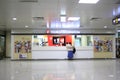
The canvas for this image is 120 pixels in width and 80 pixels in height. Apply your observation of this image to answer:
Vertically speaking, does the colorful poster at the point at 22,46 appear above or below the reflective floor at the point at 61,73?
above

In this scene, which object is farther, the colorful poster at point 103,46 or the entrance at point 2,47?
the entrance at point 2,47

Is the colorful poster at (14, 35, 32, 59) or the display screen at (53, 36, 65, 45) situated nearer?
the colorful poster at (14, 35, 32, 59)

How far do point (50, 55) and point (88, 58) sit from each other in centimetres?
323

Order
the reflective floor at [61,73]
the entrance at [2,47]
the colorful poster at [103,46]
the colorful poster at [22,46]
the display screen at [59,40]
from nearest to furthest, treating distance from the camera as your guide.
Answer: the reflective floor at [61,73]
the colorful poster at [22,46]
the colorful poster at [103,46]
the display screen at [59,40]
the entrance at [2,47]

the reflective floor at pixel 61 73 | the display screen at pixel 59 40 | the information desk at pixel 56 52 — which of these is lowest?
the reflective floor at pixel 61 73

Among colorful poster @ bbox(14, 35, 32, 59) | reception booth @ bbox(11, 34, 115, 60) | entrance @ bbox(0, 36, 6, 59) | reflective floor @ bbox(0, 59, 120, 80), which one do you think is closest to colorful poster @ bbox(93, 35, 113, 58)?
reception booth @ bbox(11, 34, 115, 60)

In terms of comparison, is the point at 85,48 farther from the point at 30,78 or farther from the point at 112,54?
the point at 30,78

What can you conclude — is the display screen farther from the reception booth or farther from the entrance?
the entrance

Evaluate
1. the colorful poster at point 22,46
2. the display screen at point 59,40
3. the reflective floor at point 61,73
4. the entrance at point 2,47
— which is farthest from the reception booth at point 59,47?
the reflective floor at point 61,73

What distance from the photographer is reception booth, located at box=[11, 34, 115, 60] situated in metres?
18.0

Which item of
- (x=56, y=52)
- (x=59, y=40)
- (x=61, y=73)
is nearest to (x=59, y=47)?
(x=56, y=52)

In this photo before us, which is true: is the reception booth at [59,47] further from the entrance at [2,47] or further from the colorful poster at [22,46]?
the entrance at [2,47]

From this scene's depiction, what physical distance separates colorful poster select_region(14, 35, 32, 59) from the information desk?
1.62 ft

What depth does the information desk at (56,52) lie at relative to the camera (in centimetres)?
1797
